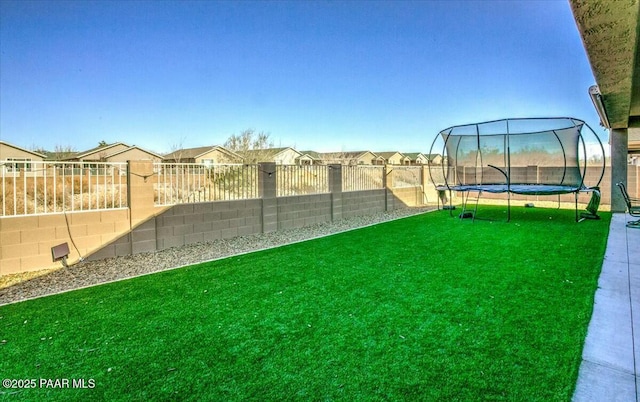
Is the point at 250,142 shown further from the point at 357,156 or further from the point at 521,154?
the point at 357,156

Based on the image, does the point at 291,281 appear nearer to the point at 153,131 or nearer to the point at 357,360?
the point at 357,360

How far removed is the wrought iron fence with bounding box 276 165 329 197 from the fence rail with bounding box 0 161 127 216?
3134mm

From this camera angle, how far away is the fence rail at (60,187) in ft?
13.8

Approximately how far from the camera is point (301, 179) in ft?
26.7

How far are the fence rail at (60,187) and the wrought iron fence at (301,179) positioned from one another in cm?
313

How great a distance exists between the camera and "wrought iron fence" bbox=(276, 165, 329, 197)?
755 cm

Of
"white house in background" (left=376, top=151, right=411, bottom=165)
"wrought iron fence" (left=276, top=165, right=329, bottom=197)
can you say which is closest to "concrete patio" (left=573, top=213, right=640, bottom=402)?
"wrought iron fence" (left=276, top=165, right=329, bottom=197)

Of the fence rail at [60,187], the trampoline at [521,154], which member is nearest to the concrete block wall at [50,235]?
the fence rail at [60,187]

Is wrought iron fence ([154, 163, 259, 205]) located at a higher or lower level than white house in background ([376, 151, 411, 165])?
lower

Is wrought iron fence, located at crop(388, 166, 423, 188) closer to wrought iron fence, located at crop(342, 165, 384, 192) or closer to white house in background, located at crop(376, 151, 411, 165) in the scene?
wrought iron fence, located at crop(342, 165, 384, 192)

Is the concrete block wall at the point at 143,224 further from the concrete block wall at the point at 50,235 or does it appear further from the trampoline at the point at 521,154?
the trampoline at the point at 521,154

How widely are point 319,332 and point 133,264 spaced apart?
338 centimetres

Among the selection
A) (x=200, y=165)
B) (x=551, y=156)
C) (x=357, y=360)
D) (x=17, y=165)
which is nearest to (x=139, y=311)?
(x=357, y=360)

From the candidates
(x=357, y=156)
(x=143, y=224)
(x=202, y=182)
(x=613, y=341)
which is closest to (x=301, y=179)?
(x=202, y=182)
